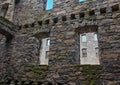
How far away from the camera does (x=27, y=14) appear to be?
22.1 ft

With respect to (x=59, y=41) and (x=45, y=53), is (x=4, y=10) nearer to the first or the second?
(x=59, y=41)

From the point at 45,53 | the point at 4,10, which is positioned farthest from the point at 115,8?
the point at 45,53

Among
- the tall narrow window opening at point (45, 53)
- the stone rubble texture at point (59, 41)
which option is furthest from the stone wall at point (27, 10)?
the tall narrow window opening at point (45, 53)

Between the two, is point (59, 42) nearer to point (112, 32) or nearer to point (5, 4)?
point (112, 32)

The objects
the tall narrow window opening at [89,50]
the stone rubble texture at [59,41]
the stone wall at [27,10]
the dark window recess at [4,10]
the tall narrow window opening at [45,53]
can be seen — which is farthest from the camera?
the tall narrow window opening at [45,53]

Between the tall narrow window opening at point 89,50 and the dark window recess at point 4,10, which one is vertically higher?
the dark window recess at point 4,10

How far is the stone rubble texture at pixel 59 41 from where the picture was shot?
4.34 meters

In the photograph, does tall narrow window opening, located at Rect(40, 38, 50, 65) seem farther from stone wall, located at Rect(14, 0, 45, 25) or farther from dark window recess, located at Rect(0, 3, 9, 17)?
stone wall, located at Rect(14, 0, 45, 25)

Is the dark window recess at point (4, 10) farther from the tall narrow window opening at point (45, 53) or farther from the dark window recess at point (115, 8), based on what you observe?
the tall narrow window opening at point (45, 53)

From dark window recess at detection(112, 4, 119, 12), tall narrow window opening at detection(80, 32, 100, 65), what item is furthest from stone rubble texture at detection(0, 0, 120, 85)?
tall narrow window opening at detection(80, 32, 100, 65)

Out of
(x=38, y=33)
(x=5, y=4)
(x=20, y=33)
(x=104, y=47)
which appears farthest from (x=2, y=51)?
(x=104, y=47)

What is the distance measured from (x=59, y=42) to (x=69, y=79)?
132 cm

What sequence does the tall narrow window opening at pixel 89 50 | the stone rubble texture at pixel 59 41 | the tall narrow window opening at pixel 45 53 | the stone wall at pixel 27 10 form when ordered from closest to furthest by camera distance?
the stone rubble texture at pixel 59 41 → the stone wall at pixel 27 10 → the tall narrow window opening at pixel 89 50 → the tall narrow window opening at pixel 45 53

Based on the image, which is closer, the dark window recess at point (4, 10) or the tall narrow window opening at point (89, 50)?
the dark window recess at point (4, 10)
